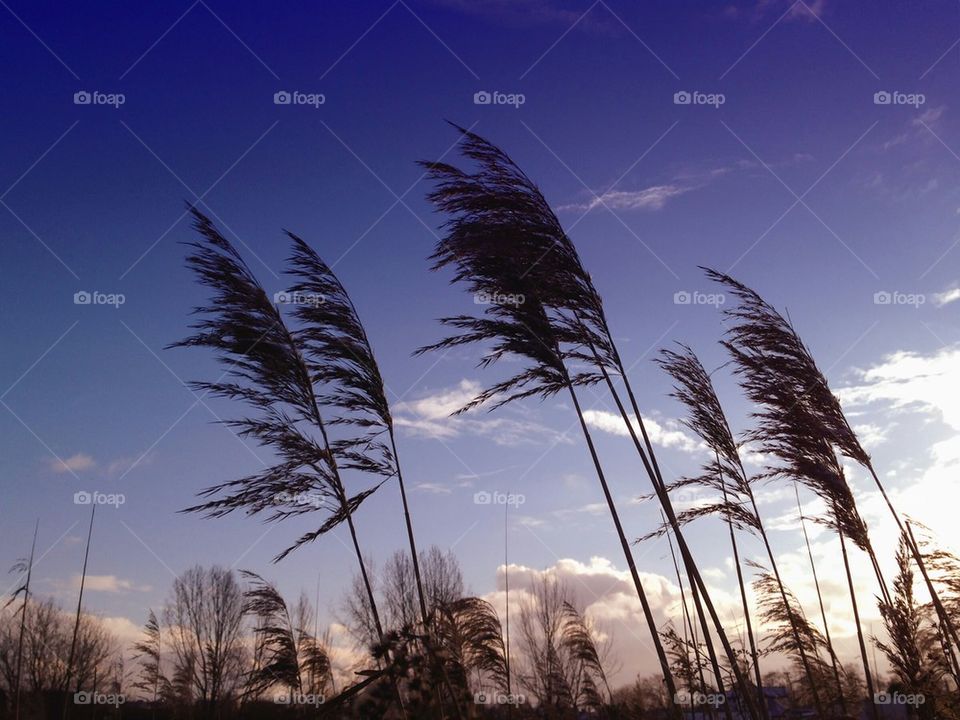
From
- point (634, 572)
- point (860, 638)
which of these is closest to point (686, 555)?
point (634, 572)

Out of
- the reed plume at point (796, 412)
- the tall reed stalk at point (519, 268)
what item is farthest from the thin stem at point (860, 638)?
the tall reed stalk at point (519, 268)

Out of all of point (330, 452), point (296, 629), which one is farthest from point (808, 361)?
point (296, 629)

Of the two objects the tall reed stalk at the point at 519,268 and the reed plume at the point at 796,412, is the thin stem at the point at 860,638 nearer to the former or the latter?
the reed plume at the point at 796,412

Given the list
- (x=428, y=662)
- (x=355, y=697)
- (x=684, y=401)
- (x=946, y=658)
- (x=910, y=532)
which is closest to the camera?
(x=355, y=697)

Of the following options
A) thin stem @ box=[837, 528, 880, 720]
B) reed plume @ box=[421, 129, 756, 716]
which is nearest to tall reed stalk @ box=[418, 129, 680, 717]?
reed plume @ box=[421, 129, 756, 716]

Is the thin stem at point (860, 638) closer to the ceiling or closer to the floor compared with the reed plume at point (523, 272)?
closer to the floor

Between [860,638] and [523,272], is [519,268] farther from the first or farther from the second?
[860,638]

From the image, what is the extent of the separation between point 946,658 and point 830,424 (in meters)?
A: 2.44

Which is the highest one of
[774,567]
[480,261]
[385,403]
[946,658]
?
[480,261]

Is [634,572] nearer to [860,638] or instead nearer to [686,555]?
[686,555]

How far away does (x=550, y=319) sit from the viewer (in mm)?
6191

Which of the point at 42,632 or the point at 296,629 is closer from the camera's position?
the point at 296,629

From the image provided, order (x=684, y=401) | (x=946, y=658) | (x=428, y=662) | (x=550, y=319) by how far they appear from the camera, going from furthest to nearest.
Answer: (x=684, y=401) < (x=946, y=658) < (x=550, y=319) < (x=428, y=662)

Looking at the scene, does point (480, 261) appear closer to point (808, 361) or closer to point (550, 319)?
point (550, 319)
